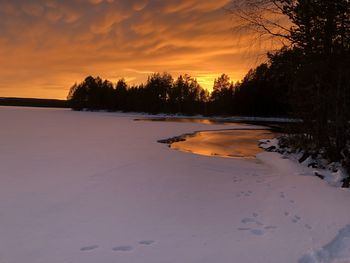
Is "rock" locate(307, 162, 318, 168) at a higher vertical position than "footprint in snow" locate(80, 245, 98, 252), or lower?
higher

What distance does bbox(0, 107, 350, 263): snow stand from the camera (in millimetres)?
4428

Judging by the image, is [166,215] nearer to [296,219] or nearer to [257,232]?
[257,232]

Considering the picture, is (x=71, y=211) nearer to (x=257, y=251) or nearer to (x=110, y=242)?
(x=110, y=242)

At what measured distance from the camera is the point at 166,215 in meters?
5.96

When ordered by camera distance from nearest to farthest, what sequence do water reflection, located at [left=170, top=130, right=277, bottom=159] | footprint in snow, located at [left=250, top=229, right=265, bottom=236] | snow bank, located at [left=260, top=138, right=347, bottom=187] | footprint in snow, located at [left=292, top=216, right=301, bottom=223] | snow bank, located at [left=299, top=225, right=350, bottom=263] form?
snow bank, located at [left=299, top=225, right=350, bottom=263], footprint in snow, located at [left=250, top=229, right=265, bottom=236], footprint in snow, located at [left=292, top=216, right=301, bottom=223], snow bank, located at [left=260, top=138, right=347, bottom=187], water reflection, located at [left=170, top=130, right=277, bottom=159]

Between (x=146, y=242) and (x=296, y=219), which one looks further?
(x=296, y=219)

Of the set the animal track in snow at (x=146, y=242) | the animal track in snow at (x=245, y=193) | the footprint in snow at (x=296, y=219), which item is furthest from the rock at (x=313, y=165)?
the animal track in snow at (x=146, y=242)

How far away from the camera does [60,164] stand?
10828 millimetres

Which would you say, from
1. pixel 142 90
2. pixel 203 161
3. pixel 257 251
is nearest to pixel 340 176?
pixel 203 161

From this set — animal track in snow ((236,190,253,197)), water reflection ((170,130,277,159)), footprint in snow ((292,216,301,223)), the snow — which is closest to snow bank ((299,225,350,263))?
the snow

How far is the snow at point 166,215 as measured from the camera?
4.43m

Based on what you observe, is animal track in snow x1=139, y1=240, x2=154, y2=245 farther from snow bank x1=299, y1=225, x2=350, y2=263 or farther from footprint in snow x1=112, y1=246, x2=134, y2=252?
snow bank x1=299, y1=225, x2=350, y2=263

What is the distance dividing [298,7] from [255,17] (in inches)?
56.7

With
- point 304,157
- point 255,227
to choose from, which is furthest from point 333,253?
point 304,157
